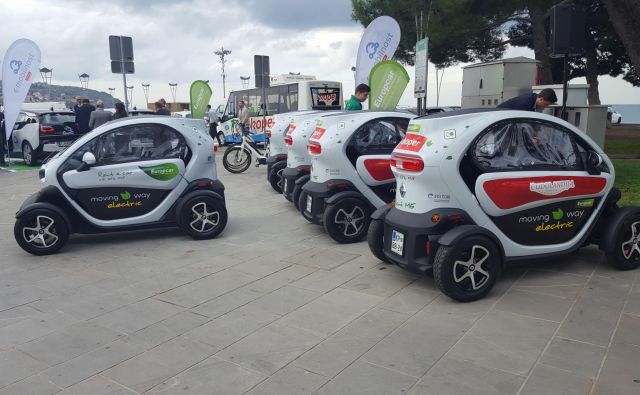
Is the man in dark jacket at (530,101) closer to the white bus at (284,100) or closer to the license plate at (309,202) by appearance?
the license plate at (309,202)

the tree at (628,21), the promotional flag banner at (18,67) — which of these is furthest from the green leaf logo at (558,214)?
the promotional flag banner at (18,67)

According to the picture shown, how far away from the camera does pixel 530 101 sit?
6195mm

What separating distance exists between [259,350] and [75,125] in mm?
13755

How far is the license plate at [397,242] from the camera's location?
4.88 meters

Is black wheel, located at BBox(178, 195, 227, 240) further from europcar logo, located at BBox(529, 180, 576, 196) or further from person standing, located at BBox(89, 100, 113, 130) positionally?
person standing, located at BBox(89, 100, 113, 130)

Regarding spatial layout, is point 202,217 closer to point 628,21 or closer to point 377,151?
point 377,151

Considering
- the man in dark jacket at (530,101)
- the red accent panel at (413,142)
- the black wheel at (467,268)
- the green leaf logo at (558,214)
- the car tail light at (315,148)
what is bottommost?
the black wheel at (467,268)

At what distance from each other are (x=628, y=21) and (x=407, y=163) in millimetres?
5783

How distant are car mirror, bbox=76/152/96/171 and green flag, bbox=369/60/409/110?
546 cm

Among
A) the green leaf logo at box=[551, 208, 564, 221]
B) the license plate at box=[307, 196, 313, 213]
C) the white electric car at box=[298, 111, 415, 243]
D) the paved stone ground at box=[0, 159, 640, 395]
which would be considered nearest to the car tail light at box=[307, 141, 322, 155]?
the white electric car at box=[298, 111, 415, 243]

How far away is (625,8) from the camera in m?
8.27

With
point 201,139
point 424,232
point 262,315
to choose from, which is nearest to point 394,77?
point 201,139

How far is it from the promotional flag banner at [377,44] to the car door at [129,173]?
5.88 metres

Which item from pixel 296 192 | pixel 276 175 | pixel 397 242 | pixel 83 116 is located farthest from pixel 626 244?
pixel 83 116
